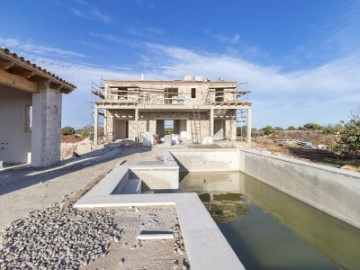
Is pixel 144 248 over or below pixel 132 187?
over

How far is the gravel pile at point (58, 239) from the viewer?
7.79 feet

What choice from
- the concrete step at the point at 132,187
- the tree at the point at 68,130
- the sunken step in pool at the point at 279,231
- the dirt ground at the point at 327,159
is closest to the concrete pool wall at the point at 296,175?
the sunken step in pool at the point at 279,231

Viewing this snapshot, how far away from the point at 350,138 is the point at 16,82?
1559cm

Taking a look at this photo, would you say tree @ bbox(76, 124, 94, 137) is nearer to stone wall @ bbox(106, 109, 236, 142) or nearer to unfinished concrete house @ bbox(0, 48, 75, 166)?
stone wall @ bbox(106, 109, 236, 142)

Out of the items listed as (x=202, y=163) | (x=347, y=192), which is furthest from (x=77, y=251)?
(x=202, y=163)

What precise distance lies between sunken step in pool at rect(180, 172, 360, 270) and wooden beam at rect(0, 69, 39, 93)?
7208 mm

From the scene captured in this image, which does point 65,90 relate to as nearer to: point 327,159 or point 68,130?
point 327,159

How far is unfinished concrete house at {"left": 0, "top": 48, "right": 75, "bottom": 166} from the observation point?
24.2 feet

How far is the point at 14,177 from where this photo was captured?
21.1ft

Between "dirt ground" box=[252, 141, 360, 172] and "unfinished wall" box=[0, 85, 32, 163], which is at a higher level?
"unfinished wall" box=[0, 85, 32, 163]

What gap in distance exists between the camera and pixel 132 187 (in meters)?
6.32

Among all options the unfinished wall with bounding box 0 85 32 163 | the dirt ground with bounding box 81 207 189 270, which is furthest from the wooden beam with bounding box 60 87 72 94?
the dirt ground with bounding box 81 207 189 270

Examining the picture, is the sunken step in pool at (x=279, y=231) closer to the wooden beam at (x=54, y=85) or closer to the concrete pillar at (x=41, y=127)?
the concrete pillar at (x=41, y=127)

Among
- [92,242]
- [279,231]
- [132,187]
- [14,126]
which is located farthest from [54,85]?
[279,231]
